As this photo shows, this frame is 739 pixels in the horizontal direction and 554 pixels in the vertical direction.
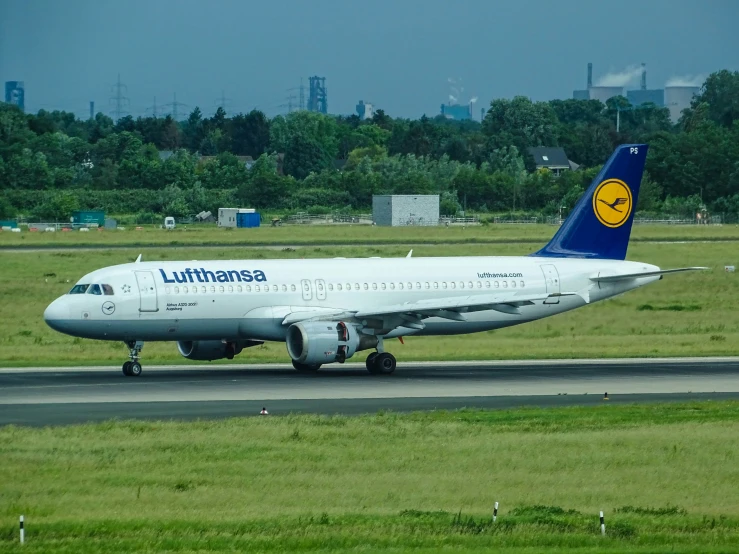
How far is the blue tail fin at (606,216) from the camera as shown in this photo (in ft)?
167

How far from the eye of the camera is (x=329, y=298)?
45.6 meters

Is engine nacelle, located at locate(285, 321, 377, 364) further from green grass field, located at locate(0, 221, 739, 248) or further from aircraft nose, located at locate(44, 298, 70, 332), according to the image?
green grass field, located at locate(0, 221, 739, 248)

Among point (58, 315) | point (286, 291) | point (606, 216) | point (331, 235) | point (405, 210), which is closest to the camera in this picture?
point (58, 315)

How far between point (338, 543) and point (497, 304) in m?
26.0

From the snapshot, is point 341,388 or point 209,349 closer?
point 341,388

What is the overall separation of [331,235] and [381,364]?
233 ft

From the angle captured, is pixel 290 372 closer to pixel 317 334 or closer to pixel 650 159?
pixel 317 334

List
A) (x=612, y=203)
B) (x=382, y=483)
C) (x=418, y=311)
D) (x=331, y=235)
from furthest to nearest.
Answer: (x=331, y=235) < (x=612, y=203) < (x=418, y=311) < (x=382, y=483)

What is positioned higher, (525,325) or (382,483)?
(382,483)

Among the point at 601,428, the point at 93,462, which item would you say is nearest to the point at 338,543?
the point at 93,462

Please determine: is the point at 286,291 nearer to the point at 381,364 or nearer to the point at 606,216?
the point at 381,364

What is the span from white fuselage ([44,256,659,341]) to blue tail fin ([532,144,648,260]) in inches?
40.1

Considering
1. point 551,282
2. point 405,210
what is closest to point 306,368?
point 551,282

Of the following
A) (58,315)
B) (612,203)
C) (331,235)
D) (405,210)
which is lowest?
(58,315)
